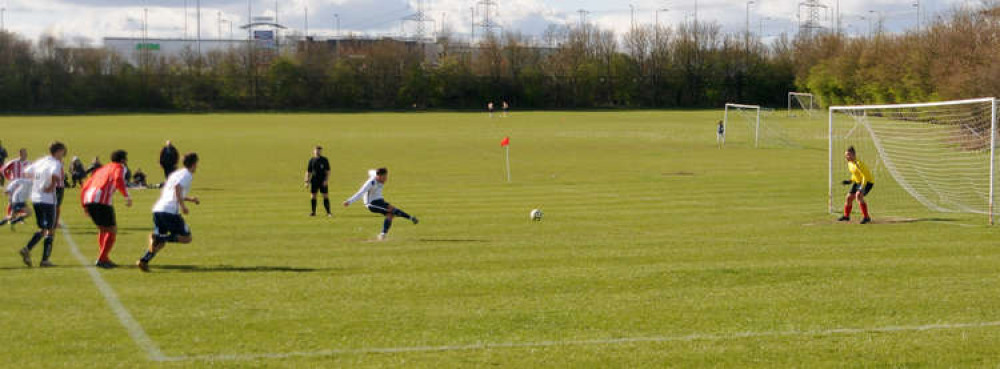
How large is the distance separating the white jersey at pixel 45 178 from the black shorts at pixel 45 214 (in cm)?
7

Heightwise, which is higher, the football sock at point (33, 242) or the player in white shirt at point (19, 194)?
the player in white shirt at point (19, 194)

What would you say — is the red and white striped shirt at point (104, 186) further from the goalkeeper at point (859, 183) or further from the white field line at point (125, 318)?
the goalkeeper at point (859, 183)

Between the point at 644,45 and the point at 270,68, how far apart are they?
53056 millimetres

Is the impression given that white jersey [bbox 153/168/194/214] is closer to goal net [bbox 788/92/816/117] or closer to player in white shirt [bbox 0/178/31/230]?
player in white shirt [bbox 0/178/31/230]

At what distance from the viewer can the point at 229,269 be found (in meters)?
15.2

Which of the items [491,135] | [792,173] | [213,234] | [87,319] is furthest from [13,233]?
[491,135]

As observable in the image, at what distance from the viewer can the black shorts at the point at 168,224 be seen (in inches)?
565

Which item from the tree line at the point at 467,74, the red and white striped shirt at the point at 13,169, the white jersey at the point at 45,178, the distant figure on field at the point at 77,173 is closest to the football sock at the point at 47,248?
the white jersey at the point at 45,178

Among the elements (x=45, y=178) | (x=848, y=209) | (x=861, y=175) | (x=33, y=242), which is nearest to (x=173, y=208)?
(x=45, y=178)

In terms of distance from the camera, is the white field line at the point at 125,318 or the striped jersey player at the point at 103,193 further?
the striped jersey player at the point at 103,193

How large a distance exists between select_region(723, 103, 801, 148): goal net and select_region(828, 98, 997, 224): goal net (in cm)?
1941

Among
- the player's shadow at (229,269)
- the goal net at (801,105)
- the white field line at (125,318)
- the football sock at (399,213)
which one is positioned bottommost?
the player's shadow at (229,269)

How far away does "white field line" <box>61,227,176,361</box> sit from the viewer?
31.9 feet

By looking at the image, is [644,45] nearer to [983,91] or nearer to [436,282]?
[983,91]
